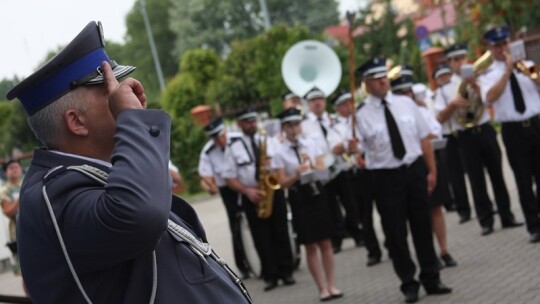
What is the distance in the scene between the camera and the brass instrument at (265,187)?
11398 mm

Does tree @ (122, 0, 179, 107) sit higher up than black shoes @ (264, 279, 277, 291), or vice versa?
tree @ (122, 0, 179, 107)

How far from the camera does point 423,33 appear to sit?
34.0 metres

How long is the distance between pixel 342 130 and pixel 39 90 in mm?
9656

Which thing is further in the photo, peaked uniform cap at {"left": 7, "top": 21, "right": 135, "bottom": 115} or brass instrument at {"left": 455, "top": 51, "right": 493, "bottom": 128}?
brass instrument at {"left": 455, "top": 51, "right": 493, "bottom": 128}

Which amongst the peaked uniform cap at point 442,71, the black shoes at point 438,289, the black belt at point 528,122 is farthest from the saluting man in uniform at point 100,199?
the peaked uniform cap at point 442,71

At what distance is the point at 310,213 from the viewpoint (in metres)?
9.95

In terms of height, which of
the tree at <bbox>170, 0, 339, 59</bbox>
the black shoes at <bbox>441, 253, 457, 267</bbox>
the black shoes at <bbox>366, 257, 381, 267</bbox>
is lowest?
the black shoes at <bbox>366, 257, 381, 267</bbox>

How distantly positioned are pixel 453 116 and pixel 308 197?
2.90 metres

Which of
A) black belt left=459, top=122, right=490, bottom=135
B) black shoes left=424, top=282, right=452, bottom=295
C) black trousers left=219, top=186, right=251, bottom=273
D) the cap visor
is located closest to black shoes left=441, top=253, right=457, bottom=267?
black shoes left=424, top=282, right=452, bottom=295

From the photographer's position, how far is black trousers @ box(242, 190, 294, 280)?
11602 mm

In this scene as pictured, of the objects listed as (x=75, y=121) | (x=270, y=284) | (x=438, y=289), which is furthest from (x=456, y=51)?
(x=75, y=121)

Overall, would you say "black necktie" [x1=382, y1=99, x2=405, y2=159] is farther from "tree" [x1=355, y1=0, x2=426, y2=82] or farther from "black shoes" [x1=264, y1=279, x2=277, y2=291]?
"tree" [x1=355, y1=0, x2=426, y2=82]

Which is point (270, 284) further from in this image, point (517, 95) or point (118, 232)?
point (118, 232)

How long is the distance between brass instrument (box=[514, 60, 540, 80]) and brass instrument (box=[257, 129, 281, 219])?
2977 mm
